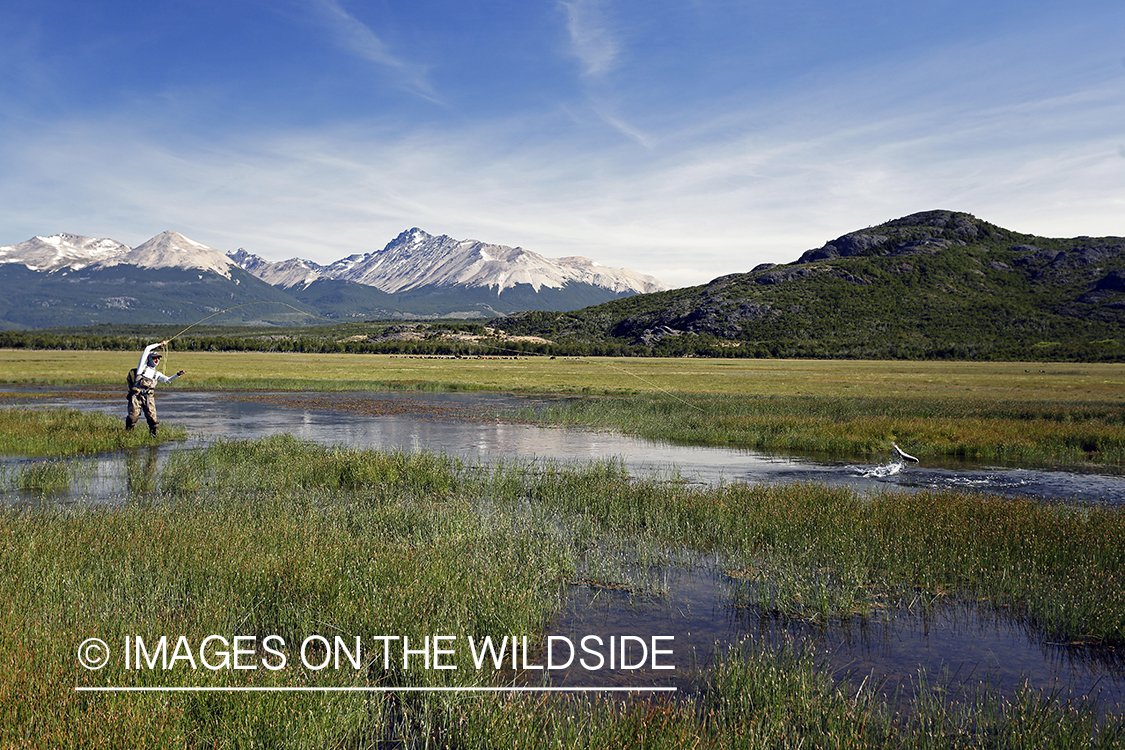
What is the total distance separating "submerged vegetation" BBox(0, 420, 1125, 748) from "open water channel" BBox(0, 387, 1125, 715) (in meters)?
0.34

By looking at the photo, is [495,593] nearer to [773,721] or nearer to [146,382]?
[773,721]

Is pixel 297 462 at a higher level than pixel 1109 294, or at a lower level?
lower

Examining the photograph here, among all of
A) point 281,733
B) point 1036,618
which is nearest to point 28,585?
point 281,733

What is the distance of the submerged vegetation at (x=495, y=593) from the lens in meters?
4.94

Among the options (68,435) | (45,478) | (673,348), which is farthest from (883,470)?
(673,348)

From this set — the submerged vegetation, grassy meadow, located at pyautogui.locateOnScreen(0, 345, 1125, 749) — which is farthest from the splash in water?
the submerged vegetation

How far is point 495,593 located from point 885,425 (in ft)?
85.2

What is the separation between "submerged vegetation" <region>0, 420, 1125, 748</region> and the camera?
4.94 metres

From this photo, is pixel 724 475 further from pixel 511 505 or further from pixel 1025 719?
pixel 1025 719

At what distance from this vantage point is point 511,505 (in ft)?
46.6

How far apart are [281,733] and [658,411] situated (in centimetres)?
3251

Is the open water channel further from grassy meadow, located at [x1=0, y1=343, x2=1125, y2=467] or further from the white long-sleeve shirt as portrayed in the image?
grassy meadow, located at [x1=0, y1=343, x2=1125, y2=467]

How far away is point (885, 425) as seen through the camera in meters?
28.6

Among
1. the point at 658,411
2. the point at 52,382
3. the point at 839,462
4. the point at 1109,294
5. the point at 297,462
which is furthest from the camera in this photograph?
the point at 1109,294
